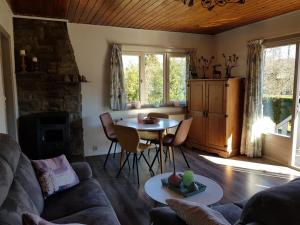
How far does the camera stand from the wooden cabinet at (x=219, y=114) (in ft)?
14.4

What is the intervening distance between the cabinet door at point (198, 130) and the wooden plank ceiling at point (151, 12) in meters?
1.75

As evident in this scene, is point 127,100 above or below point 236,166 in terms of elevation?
above

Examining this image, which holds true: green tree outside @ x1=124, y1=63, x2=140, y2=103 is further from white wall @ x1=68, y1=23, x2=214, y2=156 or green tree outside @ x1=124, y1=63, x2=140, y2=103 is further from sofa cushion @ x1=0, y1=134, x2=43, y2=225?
sofa cushion @ x1=0, y1=134, x2=43, y2=225

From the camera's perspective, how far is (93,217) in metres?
1.65

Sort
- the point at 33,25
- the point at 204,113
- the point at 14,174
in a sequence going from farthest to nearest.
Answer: the point at 204,113
the point at 33,25
the point at 14,174

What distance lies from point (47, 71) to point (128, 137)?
1.89m

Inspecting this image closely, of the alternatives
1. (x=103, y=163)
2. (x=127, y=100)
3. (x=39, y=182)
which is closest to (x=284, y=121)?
(x=127, y=100)

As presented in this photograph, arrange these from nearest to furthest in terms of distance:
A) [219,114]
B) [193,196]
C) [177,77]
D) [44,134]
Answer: [193,196]
[44,134]
[219,114]
[177,77]

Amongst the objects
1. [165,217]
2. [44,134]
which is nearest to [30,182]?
[165,217]

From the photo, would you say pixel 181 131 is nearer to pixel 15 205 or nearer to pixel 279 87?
pixel 279 87

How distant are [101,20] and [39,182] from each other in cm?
302

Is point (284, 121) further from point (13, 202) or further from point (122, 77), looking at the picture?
point (13, 202)

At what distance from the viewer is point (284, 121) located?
13.4ft

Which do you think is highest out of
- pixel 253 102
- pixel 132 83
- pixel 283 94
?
pixel 132 83
